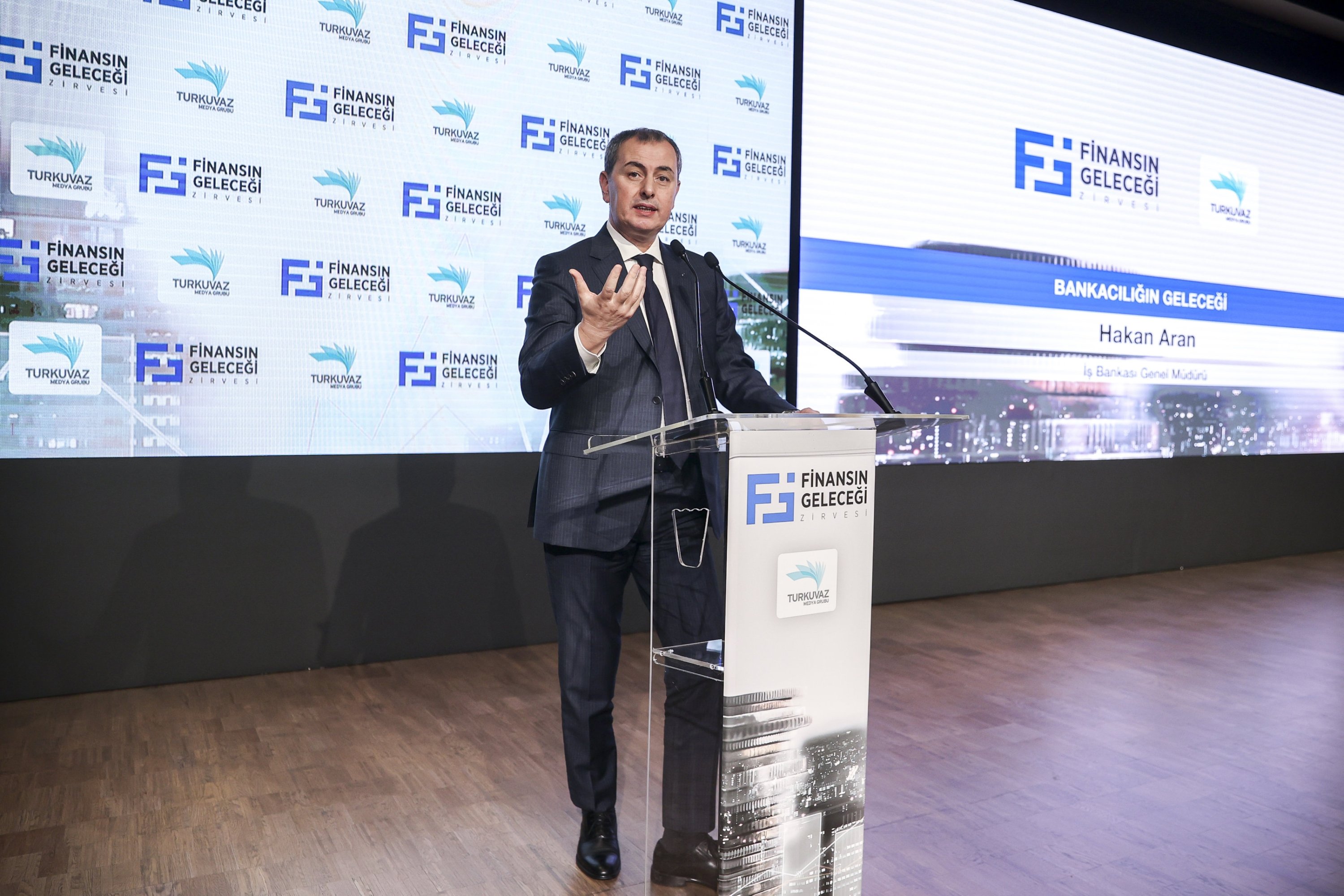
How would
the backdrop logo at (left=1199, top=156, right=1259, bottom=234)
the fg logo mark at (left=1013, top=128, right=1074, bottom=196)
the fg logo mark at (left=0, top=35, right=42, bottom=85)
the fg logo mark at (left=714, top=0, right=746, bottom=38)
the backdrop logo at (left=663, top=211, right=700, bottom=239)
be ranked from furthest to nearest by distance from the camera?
the backdrop logo at (left=1199, top=156, right=1259, bottom=234) → the fg logo mark at (left=1013, top=128, right=1074, bottom=196) → the fg logo mark at (left=714, top=0, right=746, bottom=38) → the backdrop logo at (left=663, top=211, right=700, bottom=239) → the fg logo mark at (left=0, top=35, right=42, bottom=85)

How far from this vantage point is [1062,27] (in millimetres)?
5781

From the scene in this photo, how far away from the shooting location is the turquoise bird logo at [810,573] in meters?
1.67

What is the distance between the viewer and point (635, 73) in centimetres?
447

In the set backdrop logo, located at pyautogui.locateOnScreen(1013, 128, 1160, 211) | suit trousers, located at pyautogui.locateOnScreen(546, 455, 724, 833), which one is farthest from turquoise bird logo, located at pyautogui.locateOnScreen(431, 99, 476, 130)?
backdrop logo, located at pyautogui.locateOnScreen(1013, 128, 1160, 211)

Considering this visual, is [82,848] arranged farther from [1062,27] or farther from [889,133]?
[1062,27]

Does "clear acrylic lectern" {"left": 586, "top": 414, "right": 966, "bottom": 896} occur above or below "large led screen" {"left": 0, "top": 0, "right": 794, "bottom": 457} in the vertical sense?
below

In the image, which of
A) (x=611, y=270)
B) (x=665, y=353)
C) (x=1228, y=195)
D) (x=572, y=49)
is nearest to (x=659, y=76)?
(x=572, y=49)

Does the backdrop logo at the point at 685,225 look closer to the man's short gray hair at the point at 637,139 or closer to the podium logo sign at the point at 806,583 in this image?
the man's short gray hair at the point at 637,139

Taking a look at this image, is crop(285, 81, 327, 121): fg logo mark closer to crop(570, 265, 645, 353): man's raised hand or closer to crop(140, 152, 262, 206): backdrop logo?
crop(140, 152, 262, 206): backdrop logo

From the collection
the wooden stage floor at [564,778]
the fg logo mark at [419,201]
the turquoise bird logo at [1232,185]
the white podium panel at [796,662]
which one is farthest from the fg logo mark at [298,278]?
the turquoise bird logo at [1232,185]

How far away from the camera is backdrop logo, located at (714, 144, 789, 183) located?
470 centimetres

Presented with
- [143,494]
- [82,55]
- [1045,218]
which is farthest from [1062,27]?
[143,494]

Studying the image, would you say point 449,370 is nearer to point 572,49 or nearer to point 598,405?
point 572,49

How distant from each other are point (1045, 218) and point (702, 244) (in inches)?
92.2
